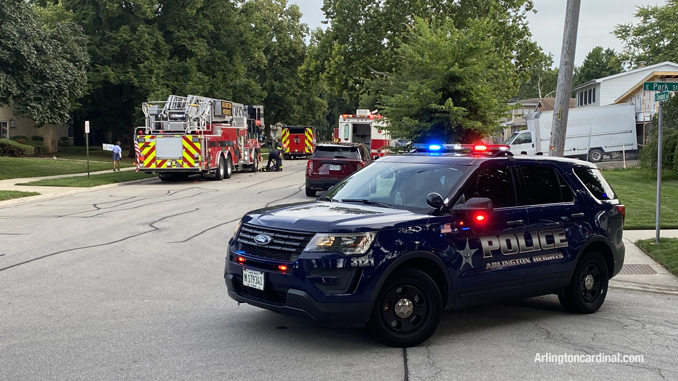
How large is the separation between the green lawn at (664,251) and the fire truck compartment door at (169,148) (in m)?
19.4

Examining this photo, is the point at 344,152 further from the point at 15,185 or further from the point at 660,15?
the point at 660,15

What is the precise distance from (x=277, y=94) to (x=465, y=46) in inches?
2134

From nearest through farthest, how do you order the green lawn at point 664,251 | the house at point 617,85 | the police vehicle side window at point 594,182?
the police vehicle side window at point 594,182
the green lawn at point 664,251
the house at point 617,85

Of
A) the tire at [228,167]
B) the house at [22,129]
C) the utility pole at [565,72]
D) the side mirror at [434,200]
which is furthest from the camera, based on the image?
the house at [22,129]

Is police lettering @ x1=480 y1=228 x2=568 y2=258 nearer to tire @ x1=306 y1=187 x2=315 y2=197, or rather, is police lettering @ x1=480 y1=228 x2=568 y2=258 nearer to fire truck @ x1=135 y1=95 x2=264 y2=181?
tire @ x1=306 y1=187 x2=315 y2=197

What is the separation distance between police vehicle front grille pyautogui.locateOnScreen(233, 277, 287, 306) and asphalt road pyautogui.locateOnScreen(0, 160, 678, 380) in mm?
388

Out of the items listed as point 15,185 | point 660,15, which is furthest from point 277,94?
point 15,185

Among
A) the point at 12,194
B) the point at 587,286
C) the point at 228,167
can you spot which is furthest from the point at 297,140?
the point at 587,286

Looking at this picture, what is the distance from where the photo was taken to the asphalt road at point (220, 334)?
17.2 feet

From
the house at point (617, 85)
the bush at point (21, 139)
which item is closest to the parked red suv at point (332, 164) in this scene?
the house at point (617, 85)

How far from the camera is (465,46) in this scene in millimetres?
16719

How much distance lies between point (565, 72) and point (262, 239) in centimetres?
932

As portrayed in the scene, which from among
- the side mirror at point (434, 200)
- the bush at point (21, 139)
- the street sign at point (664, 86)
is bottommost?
the side mirror at point (434, 200)

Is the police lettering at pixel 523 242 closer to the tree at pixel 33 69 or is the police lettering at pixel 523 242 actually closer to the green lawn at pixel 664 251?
the green lawn at pixel 664 251
